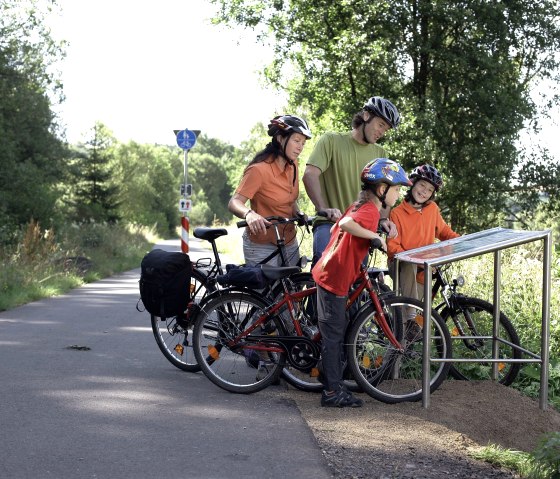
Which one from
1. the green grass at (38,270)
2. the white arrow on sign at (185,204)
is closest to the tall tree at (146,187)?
the white arrow on sign at (185,204)

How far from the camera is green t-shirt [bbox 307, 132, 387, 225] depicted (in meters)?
6.80

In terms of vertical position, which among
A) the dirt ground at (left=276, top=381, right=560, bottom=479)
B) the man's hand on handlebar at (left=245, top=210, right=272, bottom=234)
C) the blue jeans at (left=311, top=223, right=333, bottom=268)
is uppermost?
the man's hand on handlebar at (left=245, top=210, right=272, bottom=234)

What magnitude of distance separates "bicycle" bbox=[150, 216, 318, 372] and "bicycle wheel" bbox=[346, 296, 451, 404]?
701 mm

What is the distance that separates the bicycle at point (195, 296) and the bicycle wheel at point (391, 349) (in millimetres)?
701

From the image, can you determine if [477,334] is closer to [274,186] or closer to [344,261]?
[344,261]

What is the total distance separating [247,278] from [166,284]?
815 millimetres

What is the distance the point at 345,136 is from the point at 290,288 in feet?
4.48

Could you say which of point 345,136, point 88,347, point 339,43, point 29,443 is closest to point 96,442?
point 29,443

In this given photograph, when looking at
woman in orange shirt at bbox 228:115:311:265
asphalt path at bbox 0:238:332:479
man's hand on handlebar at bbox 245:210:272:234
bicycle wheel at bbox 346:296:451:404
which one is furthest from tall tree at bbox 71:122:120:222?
bicycle wheel at bbox 346:296:451:404

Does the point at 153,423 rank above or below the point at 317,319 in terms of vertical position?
below

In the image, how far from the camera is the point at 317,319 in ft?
→ 20.8

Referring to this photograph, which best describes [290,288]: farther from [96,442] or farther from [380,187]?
[96,442]

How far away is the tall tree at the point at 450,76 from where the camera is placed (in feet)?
85.1

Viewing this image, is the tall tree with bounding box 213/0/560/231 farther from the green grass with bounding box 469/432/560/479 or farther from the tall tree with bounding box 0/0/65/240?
the green grass with bounding box 469/432/560/479
